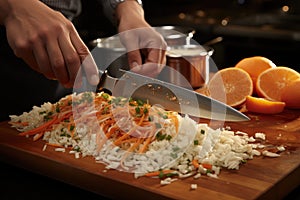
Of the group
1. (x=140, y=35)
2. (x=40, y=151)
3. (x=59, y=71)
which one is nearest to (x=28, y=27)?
(x=59, y=71)

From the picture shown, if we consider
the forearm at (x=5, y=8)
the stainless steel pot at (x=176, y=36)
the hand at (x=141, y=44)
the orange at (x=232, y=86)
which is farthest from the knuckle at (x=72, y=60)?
the stainless steel pot at (x=176, y=36)

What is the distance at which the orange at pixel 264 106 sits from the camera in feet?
5.70

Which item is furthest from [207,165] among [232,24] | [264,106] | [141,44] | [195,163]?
[232,24]

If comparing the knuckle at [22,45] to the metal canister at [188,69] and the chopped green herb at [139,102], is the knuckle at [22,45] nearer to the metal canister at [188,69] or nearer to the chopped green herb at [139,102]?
the chopped green herb at [139,102]

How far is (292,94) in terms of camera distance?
1.76m

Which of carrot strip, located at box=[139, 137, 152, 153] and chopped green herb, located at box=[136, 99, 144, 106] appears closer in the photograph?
carrot strip, located at box=[139, 137, 152, 153]

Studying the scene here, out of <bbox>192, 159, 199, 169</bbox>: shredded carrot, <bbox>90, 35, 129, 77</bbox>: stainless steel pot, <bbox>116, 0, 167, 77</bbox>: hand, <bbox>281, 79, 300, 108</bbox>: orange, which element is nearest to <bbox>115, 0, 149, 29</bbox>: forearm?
<bbox>116, 0, 167, 77</bbox>: hand

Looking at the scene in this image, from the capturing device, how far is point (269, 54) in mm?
3299

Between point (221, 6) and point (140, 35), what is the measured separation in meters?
2.18

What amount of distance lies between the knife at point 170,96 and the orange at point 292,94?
0.98 ft

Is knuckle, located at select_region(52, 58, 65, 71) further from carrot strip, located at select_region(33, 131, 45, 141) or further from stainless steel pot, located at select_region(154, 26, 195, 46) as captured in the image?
stainless steel pot, located at select_region(154, 26, 195, 46)

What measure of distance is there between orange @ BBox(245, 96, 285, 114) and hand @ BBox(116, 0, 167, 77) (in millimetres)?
330

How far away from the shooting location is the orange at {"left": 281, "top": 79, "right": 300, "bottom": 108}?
176 cm

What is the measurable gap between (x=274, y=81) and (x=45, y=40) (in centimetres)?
85
